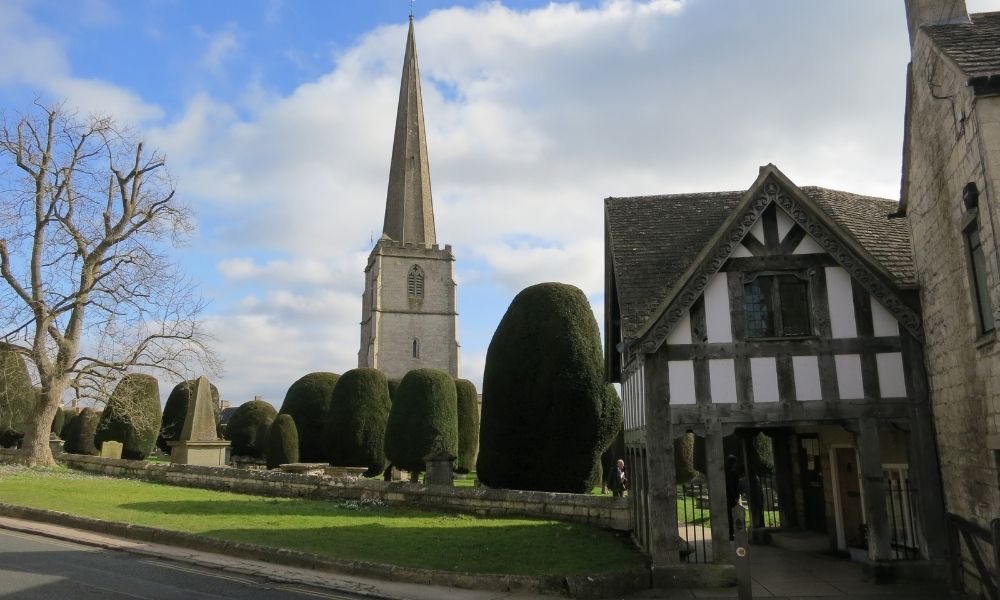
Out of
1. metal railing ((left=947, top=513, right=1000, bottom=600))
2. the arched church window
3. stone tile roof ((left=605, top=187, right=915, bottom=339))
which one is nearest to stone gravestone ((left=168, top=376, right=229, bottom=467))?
stone tile roof ((left=605, top=187, right=915, bottom=339))

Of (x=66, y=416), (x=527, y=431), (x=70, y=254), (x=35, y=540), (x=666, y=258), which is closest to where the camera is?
(x=35, y=540)

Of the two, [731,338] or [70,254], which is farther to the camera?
[70,254]

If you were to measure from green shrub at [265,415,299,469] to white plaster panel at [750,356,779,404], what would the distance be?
2411 centimetres

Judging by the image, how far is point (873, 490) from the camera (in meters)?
10.4

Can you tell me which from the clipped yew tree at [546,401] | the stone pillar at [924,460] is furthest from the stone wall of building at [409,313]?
the stone pillar at [924,460]

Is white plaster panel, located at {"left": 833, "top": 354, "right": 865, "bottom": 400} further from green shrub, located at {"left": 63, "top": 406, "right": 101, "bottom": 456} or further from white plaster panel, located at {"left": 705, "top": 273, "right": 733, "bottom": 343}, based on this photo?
green shrub, located at {"left": 63, "top": 406, "right": 101, "bottom": 456}

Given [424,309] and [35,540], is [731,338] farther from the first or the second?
[424,309]

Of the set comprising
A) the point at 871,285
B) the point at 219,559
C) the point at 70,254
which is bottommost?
the point at 219,559

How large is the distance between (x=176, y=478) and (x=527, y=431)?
1099 cm

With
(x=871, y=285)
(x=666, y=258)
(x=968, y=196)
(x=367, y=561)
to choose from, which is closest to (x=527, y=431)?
(x=666, y=258)

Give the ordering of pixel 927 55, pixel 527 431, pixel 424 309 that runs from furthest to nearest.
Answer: pixel 424 309
pixel 527 431
pixel 927 55

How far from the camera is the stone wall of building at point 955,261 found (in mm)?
8031

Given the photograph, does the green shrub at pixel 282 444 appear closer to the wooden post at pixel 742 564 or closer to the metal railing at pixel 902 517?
the metal railing at pixel 902 517

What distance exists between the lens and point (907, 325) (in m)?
10.7
